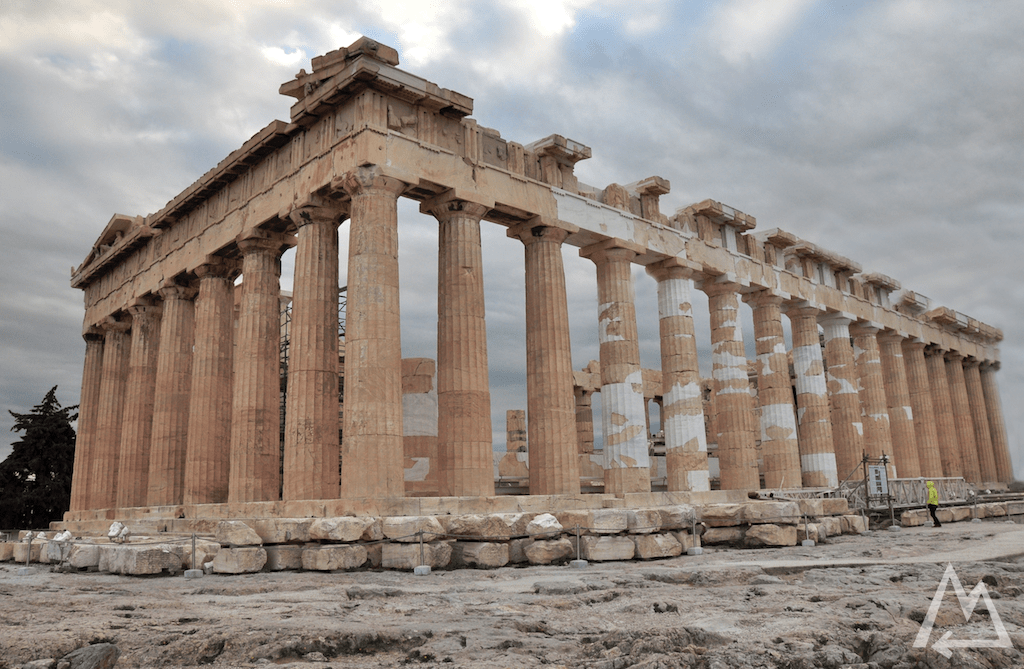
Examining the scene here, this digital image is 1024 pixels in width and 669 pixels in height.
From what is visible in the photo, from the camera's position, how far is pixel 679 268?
25.9 meters

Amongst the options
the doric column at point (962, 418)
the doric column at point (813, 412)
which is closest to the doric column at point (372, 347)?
the doric column at point (813, 412)

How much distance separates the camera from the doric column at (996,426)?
145ft

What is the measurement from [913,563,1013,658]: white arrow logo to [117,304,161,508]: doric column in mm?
25223

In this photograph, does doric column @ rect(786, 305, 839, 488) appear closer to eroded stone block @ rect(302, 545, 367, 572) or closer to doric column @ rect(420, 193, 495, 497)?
doric column @ rect(420, 193, 495, 497)

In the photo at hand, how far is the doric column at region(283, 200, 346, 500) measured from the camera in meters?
18.1

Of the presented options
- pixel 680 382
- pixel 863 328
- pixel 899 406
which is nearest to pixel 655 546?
pixel 680 382

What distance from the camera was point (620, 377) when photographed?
22.9 metres

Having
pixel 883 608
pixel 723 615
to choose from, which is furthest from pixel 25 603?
pixel 883 608

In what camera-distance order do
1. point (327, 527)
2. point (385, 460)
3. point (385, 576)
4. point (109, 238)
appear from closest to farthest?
1. point (385, 576)
2. point (327, 527)
3. point (385, 460)
4. point (109, 238)

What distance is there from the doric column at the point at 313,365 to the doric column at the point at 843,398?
23.3 m

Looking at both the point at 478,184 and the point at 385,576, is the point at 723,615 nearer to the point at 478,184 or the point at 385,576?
the point at 385,576

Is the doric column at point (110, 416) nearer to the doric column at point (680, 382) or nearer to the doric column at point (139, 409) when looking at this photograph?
the doric column at point (139, 409)

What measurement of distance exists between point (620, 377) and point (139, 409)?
18.0 meters

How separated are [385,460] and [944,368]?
37211 mm
